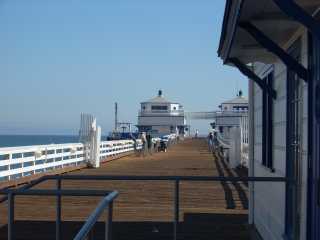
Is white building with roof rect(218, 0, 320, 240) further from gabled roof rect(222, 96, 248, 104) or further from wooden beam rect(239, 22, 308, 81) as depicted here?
gabled roof rect(222, 96, 248, 104)

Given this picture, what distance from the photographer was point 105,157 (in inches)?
1161

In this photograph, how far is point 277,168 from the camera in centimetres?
695

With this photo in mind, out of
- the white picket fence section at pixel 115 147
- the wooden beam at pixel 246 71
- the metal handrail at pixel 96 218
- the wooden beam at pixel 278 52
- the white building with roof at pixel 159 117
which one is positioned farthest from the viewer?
the white building with roof at pixel 159 117

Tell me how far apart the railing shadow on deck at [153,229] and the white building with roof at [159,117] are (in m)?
76.2

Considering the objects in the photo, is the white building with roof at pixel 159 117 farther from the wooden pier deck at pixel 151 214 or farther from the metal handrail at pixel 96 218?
the metal handrail at pixel 96 218

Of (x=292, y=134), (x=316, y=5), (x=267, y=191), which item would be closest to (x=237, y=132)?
(x=267, y=191)

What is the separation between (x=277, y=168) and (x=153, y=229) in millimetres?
2778

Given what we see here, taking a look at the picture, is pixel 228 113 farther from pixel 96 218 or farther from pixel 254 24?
pixel 96 218

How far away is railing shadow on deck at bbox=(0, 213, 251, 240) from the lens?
27.9 feet

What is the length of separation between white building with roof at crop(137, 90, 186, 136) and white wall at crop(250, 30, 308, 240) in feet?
253

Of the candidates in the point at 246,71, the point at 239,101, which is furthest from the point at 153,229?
the point at 239,101

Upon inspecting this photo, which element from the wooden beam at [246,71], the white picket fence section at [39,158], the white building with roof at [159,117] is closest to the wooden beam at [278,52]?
the wooden beam at [246,71]

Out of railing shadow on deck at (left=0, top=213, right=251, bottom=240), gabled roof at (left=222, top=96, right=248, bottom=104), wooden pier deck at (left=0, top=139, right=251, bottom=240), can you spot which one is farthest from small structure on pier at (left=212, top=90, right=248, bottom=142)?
railing shadow on deck at (left=0, top=213, right=251, bottom=240)

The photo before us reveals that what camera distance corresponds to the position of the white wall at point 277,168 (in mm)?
5266
